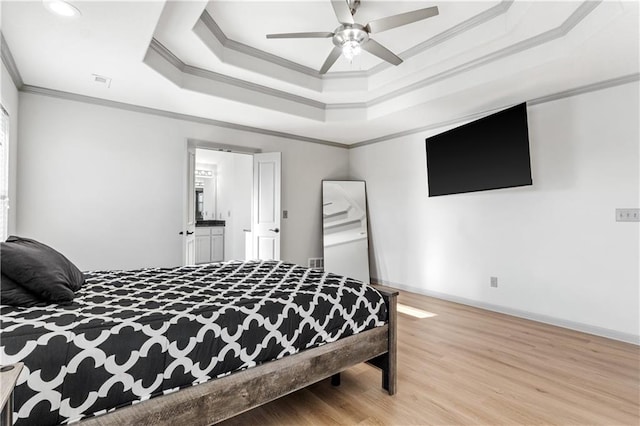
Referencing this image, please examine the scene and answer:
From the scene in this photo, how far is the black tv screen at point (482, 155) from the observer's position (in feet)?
10.8

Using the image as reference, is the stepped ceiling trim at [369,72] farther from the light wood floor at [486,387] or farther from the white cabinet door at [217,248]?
the white cabinet door at [217,248]

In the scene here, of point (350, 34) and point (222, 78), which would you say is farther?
point (222, 78)

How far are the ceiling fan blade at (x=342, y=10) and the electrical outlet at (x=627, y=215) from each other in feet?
9.83

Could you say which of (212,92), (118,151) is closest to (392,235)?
(212,92)

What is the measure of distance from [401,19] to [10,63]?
309 cm

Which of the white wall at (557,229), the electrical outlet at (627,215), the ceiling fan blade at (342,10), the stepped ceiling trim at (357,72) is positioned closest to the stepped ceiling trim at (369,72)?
the stepped ceiling trim at (357,72)

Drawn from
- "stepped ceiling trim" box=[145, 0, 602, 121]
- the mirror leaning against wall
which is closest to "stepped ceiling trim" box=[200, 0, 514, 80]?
"stepped ceiling trim" box=[145, 0, 602, 121]

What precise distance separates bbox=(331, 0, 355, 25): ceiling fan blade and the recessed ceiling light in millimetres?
1608

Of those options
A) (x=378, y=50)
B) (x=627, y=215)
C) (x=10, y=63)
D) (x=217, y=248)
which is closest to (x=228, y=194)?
(x=217, y=248)

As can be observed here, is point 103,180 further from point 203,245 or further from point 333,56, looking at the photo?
point 203,245

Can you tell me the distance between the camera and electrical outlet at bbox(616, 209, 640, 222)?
9.80 feet

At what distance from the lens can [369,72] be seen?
381 centimetres

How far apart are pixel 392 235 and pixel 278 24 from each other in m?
3.46

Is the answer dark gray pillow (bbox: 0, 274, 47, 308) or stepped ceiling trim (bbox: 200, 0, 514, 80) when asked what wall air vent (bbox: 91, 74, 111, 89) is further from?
dark gray pillow (bbox: 0, 274, 47, 308)
